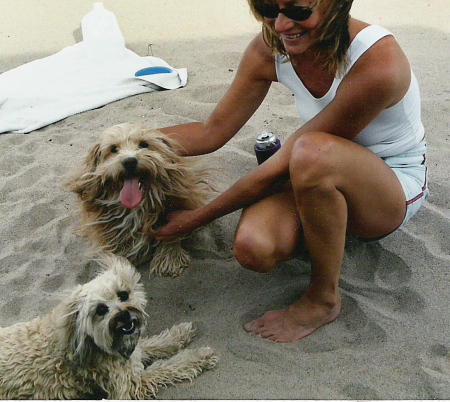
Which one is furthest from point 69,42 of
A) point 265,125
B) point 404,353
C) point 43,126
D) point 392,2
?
point 404,353

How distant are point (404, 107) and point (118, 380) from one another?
1.57m

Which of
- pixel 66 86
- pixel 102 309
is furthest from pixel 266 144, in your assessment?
pixel 66 86

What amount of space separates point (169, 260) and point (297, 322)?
0.74 m

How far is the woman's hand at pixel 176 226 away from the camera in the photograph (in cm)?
255

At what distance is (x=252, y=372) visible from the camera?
2277 mm

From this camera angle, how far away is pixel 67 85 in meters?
4.62

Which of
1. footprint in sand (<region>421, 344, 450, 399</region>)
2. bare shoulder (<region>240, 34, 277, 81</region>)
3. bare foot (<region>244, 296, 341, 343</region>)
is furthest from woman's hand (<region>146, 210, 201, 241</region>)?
footprint in sand (<region>421, 344, 450, 399</region>)

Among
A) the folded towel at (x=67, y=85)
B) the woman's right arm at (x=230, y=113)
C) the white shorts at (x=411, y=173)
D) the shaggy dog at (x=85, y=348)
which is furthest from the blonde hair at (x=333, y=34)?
the folded towel at (x=67, y=85)

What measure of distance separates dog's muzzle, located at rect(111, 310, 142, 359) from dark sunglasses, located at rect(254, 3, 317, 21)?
1.24 metres

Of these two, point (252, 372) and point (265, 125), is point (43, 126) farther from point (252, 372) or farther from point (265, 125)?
point (252, 372)

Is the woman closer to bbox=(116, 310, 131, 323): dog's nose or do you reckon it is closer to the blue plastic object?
bbox=(116, 310, 131, 323): dog's nose

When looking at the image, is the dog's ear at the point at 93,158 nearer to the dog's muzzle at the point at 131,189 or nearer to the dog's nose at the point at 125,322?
the dog's muzzle at the point at 131,189

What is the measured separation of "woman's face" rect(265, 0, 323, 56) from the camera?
2.10 metres

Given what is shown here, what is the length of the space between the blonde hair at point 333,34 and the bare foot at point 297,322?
39.2 inches
